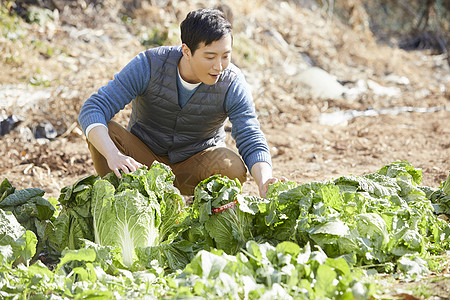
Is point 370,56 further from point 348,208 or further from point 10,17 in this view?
point 348,208

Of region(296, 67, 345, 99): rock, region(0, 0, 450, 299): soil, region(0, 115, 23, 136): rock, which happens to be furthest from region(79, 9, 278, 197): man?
region(296, 67, 345, 99): rock

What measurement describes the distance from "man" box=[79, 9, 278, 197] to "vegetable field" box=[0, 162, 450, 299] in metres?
0.32

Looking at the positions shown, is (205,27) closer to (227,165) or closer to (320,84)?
(227,165)

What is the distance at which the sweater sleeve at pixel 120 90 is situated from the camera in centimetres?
360

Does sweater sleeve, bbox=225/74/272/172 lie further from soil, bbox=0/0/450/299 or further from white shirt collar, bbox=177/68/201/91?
soil, bbox=0/0/450/299

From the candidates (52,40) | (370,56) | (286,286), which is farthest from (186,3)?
(286,286)

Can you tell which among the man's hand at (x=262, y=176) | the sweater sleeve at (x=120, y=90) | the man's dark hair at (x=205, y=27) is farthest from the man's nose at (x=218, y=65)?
the man's hand at (x=262, y=176)

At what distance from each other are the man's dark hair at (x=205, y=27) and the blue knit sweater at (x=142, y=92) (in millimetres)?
488

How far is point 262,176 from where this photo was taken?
3357mm

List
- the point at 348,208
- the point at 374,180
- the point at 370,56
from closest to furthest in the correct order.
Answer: the point at 348,208 → the point at 374,180 → the point at 370,56

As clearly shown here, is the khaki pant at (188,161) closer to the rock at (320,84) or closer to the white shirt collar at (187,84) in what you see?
the white shirt collar at (187,84)

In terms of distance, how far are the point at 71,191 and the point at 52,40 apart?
270 inches

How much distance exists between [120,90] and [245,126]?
3.10ft

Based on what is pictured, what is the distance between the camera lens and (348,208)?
280 centimetres
